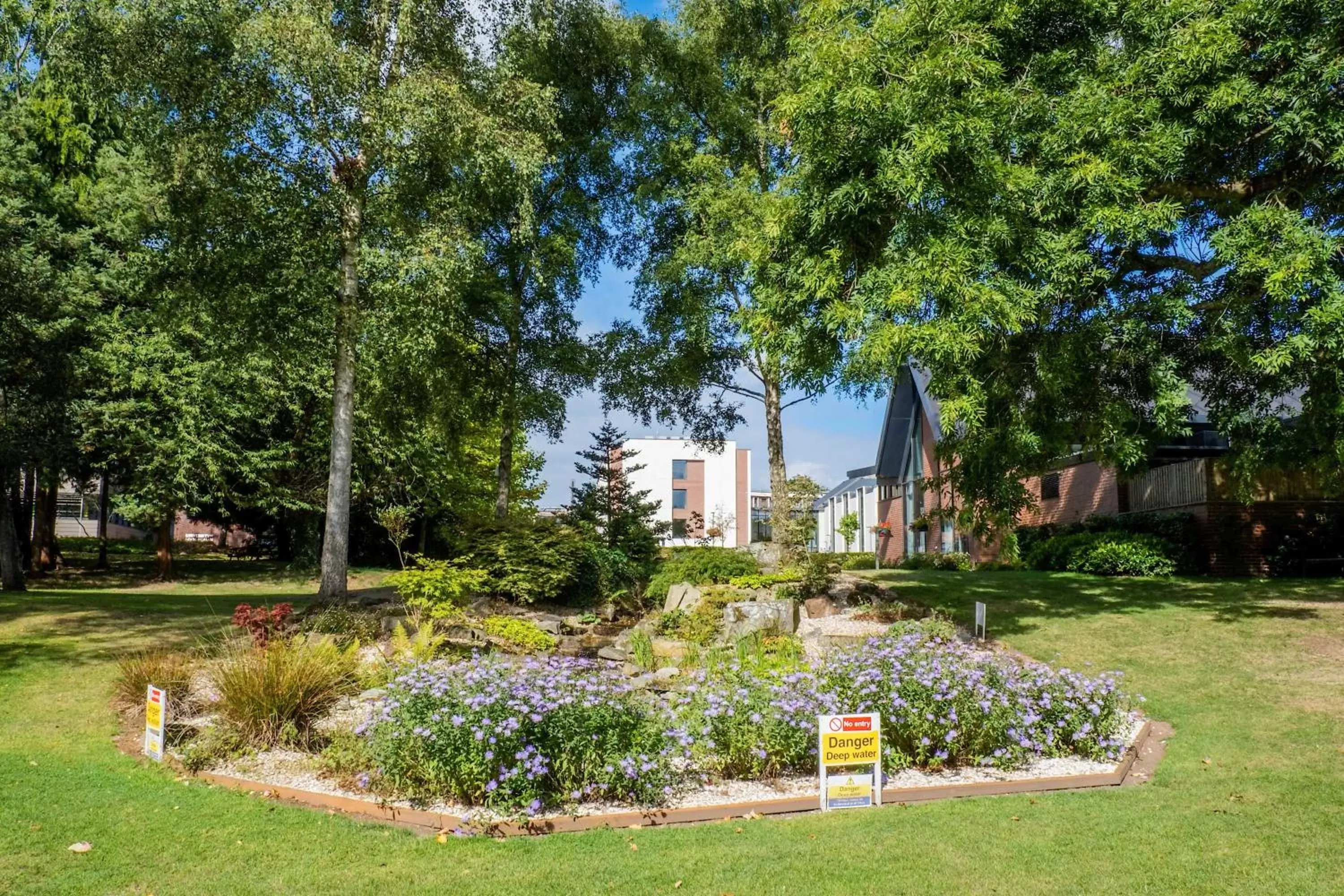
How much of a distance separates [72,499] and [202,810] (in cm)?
5069

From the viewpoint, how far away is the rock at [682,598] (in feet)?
45.3

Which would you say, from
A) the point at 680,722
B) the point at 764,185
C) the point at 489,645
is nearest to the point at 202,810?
the point at 680,722

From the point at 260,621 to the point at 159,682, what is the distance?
1.19m

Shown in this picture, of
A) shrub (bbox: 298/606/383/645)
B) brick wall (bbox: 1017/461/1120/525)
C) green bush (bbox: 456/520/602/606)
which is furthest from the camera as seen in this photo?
brick wall (bbox: 1017/461/1120/525)

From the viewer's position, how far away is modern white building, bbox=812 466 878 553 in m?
45.2

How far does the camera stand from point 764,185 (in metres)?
20.5

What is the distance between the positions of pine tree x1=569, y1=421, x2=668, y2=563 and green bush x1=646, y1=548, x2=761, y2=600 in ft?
6.53

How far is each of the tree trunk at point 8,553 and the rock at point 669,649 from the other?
14.6 metres

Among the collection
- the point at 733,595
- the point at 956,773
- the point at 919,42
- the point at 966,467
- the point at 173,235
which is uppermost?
the point at 919,42

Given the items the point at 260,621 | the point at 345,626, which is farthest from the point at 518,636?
the point at 260,621

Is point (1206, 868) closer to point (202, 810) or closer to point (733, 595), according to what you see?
point (202, 810)

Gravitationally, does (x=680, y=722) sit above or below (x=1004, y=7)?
below

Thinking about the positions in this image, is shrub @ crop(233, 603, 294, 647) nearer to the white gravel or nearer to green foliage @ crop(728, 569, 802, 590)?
the white gravel

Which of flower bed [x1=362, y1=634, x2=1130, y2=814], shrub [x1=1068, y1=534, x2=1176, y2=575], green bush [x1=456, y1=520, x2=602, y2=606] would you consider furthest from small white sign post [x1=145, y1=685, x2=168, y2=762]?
shrub [x1=1068, y1=534, x2=1176, y2=575]
